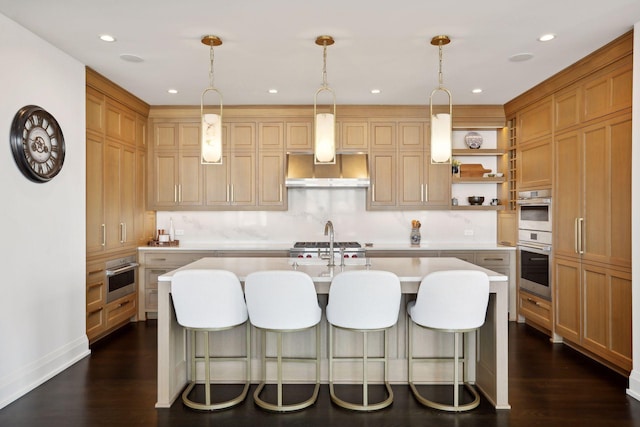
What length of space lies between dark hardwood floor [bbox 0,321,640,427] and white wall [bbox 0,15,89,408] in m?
0.24

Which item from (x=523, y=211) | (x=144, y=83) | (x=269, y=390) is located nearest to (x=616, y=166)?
(x=523, y=211)

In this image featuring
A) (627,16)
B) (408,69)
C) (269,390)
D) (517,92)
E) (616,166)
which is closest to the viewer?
(627,16)

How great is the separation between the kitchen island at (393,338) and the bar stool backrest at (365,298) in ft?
0.59

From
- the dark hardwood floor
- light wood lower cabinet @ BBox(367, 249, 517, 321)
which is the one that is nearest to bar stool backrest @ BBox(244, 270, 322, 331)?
the dark hardwood floor

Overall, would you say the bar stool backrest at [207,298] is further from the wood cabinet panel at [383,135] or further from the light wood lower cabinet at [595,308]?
the wood cabinet panel at [383,135]

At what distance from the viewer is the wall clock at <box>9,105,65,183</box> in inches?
114

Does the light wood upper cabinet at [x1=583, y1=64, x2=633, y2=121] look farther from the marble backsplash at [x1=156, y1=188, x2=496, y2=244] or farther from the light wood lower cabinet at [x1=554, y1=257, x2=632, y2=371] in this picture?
the marble backsplash at [x1=156, y1=188, x2=496, y2=244]

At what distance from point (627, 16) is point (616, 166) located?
1.06 metres

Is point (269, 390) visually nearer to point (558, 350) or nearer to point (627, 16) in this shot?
point (558, 350)

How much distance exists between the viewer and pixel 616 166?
329 centimetres

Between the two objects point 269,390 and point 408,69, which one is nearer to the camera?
point 269,390

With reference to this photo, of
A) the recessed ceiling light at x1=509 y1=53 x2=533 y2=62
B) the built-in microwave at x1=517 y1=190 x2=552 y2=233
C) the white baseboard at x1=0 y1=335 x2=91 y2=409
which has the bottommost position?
the white baseboard at x1=0 y1=335 x2=91 y2=409

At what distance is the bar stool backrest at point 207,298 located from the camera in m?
2.60

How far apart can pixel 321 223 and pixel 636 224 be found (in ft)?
11.1
